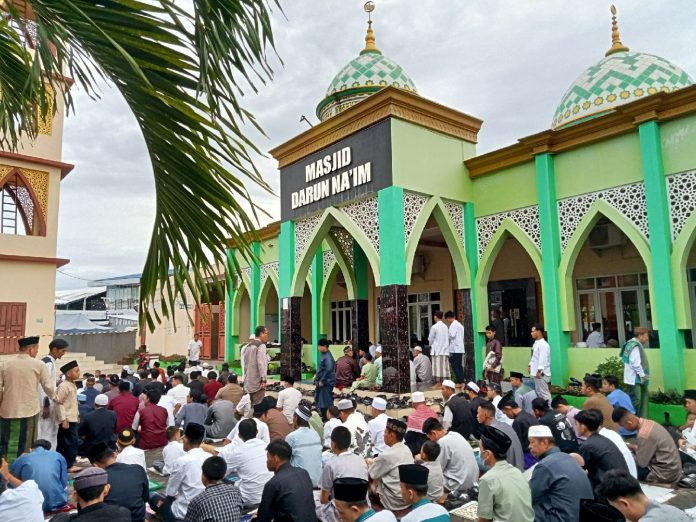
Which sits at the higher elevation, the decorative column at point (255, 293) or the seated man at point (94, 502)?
the decorative column at point (255, 293)

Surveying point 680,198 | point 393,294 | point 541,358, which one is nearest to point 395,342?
point 393,294

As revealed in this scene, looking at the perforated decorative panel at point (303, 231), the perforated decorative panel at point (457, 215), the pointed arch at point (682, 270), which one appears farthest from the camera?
the perforated decorative panel at point (303, 231)

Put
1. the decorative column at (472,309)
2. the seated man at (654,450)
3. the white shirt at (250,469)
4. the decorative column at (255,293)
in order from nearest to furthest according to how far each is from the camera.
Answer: the white shirt at (250,469)
the seated man at (654,450)
the decorative column at (472,309)
the decorative column at (255,293)

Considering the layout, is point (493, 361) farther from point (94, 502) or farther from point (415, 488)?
point (94, 502)

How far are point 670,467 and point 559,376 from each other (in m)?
3.60

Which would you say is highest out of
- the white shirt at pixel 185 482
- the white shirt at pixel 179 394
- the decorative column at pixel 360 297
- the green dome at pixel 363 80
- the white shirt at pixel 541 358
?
the green dome at pixel 363 80

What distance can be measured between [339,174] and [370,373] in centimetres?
383

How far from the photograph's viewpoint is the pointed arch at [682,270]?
697cm

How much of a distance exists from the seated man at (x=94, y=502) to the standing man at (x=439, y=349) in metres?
7.16

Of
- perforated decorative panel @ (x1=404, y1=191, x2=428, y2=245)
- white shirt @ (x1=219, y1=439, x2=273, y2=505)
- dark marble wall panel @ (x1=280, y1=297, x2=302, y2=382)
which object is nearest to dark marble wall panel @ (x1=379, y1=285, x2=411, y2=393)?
perforated decorative panel @ (x1=404, y1=191, x2=428, y2=245)

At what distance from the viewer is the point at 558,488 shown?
10.3ft

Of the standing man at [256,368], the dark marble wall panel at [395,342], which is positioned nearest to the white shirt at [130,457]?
the standing man at [256,368]

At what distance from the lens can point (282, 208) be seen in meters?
11.6

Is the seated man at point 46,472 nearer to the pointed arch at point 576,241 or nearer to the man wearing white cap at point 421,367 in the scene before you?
the man wearing white cap at point 421,367
